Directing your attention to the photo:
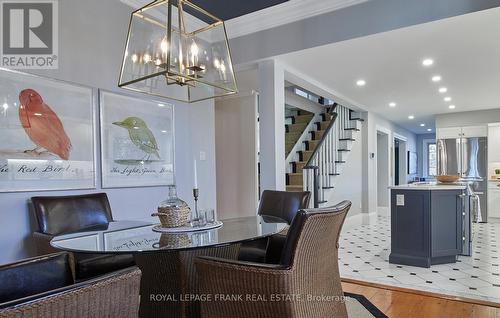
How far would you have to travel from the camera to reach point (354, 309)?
247 cm

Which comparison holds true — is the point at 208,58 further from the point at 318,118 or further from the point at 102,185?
the point at 318,118

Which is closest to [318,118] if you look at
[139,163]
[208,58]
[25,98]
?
[139,163]

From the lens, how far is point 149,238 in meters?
1.70

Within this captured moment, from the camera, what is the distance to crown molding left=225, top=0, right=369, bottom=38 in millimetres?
3260

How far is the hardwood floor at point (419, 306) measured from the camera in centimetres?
239

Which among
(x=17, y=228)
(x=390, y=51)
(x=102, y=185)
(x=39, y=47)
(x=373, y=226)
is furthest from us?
(x=373, y=226)

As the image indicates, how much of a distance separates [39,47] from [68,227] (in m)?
1.45

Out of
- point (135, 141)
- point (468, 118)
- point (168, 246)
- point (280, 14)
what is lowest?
point (168, 246)

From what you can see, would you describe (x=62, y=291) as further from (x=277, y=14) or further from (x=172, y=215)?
(x=277, y=14)

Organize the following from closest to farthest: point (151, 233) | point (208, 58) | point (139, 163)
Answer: point (151, 233), point (208, 58), point (139, 163)

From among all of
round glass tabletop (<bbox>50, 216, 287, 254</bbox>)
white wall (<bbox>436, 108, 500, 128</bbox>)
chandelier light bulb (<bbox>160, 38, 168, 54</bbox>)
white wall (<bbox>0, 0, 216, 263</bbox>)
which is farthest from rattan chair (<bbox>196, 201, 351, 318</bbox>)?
white wall (<bbox>436, 108, 500, 128</bbox>)

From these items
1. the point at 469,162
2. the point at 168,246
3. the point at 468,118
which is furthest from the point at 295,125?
the point at 168,246

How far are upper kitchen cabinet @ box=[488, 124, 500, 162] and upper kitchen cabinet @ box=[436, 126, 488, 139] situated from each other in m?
0.22

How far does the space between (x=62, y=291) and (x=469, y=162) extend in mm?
8053
